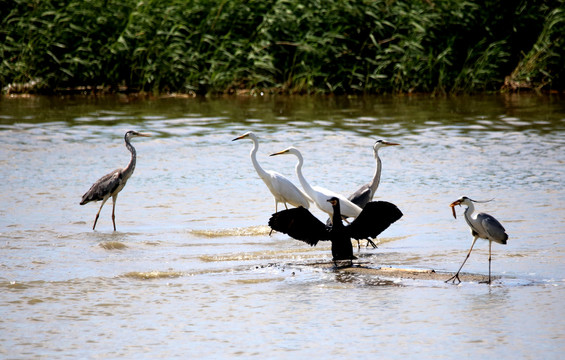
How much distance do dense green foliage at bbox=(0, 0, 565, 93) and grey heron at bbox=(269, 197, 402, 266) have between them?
436 inches

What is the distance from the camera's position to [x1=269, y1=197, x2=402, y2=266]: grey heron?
26.0 feet

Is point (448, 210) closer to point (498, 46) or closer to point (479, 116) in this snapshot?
point (479, 116)

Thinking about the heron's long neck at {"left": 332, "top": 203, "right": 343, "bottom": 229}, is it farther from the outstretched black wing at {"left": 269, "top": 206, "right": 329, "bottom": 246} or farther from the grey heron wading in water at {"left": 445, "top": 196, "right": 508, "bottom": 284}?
the grey heron wading in water at {"left": 445, "top": 196, "right": 508, "bottom": 284}

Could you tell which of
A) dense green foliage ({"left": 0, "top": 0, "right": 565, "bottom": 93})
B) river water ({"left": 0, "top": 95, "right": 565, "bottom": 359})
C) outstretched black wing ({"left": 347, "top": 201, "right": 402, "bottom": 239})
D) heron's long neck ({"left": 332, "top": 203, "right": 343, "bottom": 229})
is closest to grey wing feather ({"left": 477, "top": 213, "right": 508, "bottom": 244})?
river water ({"left": 0, "top": 95, "right": 565, "bottom": 359})

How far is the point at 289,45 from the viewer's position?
1973cm

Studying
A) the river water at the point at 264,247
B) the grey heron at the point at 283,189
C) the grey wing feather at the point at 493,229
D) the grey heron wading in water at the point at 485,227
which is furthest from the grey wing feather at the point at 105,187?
the grey wing feather at the point at 493,229

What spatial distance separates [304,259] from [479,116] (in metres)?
9.85

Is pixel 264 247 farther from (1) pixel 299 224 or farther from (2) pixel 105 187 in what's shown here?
(2) pixel 105 187

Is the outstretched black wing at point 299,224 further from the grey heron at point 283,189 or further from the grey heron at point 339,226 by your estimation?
the grey heron at point 283,189

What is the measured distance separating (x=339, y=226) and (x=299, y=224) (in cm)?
43

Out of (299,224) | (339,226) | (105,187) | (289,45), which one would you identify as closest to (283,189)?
(105,187)

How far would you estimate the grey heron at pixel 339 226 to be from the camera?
7930mm

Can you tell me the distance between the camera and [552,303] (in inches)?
260

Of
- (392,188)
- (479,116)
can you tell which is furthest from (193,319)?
(479,116)
